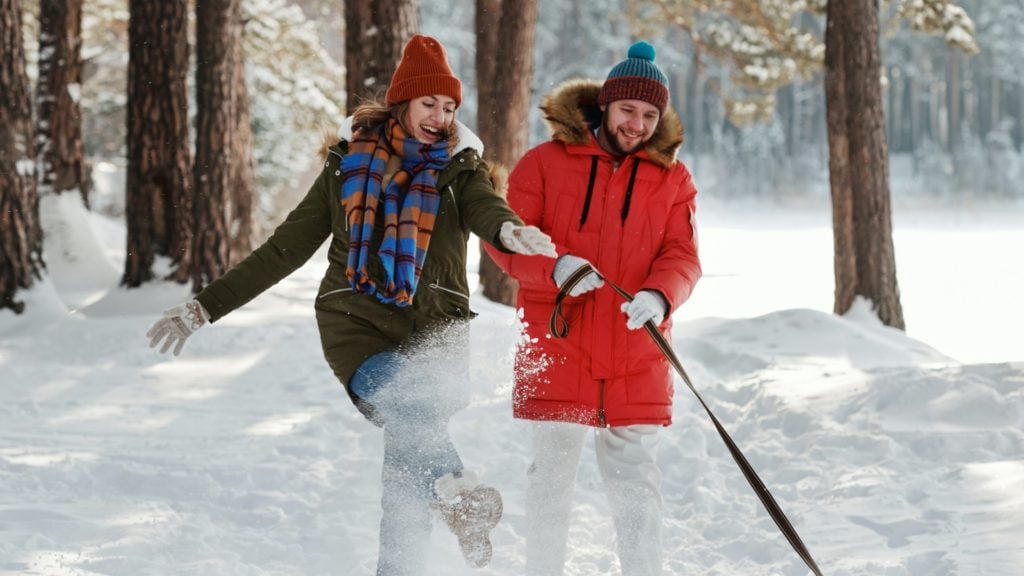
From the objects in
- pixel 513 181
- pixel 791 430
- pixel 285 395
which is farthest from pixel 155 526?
pixel 791 430

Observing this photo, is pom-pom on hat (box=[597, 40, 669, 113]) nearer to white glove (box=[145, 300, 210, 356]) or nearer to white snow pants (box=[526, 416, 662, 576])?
white snow pants (box=[526, 416, 662, 576])

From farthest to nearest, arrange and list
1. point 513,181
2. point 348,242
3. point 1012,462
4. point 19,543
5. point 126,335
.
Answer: point 126,335 → point 1012,462 → point 19,543 → point 513,181 → point 348,242

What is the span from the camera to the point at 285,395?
813 centimetres

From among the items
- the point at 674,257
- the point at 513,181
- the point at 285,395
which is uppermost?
the point at 513,181

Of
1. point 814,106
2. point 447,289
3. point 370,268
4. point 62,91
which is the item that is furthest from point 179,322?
point 814,106

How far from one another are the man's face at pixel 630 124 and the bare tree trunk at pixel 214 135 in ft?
25.8

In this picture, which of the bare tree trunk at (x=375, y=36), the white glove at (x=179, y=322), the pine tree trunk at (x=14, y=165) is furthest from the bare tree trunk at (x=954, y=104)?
the white glove at (x=179, y=322)

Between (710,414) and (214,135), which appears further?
(214,135)

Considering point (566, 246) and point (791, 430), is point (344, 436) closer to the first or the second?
point (791, 430)

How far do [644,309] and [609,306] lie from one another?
31 centimetres

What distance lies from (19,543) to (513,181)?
2405 mm

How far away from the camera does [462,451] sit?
6660 mm

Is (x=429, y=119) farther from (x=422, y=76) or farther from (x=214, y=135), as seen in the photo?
(x=214, y=135)

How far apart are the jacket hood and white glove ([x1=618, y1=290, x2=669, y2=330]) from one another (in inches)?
20.7
